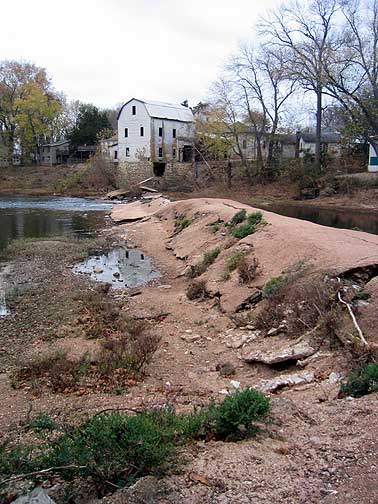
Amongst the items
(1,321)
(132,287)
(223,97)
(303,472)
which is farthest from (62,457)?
(223,97)

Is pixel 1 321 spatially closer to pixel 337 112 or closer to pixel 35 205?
pixel 35 205

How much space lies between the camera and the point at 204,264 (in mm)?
15953

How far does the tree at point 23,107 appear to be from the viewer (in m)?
65.9

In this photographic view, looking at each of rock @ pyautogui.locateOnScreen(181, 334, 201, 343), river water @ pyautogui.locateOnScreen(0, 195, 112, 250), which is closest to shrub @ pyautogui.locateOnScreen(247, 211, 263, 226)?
rock @ pyautogui.locateOnScreen(181, 334, 201, 343)

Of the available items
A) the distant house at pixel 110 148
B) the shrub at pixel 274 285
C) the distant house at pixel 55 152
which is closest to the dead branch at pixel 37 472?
the shrub at pixel 274 285

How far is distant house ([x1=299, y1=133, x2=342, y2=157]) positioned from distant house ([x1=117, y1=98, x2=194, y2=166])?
46.4 ft

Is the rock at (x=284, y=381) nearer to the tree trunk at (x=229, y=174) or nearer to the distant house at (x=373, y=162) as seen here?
the distant house at (x=373, y=162)

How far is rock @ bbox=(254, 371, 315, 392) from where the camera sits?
24.5ft

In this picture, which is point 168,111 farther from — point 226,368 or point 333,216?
point 226,368

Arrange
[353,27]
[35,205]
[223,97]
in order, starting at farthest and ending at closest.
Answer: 1. [223,97]
2. [35,205]
3. [353,27]

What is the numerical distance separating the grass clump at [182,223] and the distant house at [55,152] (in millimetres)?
51501

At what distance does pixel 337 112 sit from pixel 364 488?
42038 millimetres

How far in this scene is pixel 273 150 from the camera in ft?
173

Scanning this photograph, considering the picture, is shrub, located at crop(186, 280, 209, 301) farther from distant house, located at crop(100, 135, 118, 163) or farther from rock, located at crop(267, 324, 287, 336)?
distant house, located at crop(100, 135, 118, 163)
